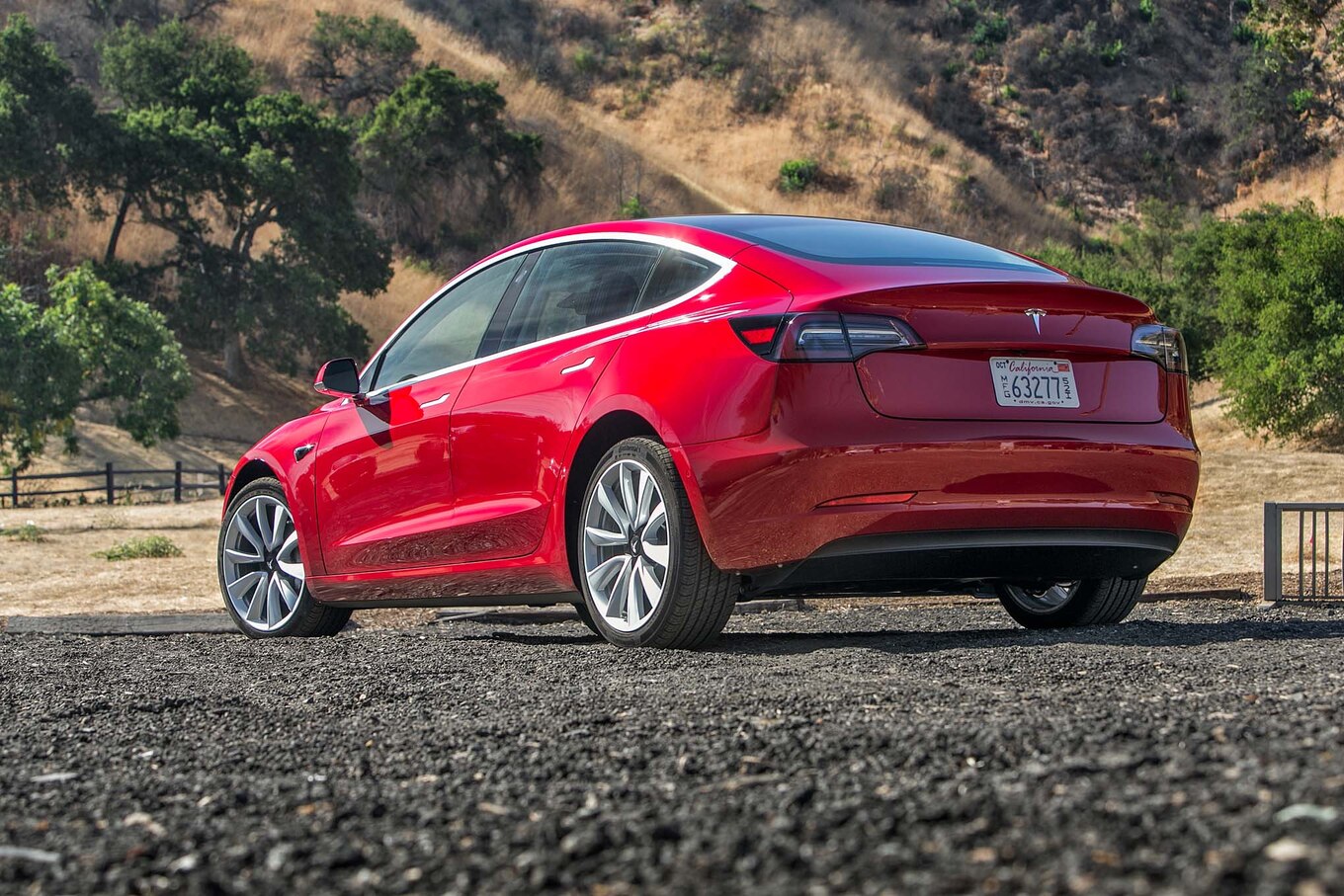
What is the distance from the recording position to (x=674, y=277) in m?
5.66

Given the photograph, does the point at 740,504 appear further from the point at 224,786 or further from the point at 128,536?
the point at 128,536

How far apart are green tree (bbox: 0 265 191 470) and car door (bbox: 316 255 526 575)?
102ft

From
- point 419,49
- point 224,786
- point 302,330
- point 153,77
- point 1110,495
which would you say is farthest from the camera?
point 419,49

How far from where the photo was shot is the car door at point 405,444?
650 cm

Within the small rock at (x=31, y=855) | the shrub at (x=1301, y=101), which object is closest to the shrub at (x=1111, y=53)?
the shrub at (x=1301, y=101)

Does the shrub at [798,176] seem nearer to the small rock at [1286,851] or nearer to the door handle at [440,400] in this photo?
the door handle at [440,400]

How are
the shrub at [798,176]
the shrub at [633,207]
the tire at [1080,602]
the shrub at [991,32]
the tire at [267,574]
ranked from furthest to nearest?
the shrub at [991,32], the shrub at [798,176], the shrub at [633,207], the tire at [267,574], the tire at [1080,602]

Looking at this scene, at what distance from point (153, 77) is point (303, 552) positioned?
183 ft

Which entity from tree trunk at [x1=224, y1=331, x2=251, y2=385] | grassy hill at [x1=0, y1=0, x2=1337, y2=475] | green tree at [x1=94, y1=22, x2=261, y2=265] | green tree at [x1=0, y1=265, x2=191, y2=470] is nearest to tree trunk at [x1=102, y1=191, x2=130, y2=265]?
green tree at [x1=94, y1=22, x2=261, y2=265]

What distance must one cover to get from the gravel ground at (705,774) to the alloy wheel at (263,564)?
220 centimetres

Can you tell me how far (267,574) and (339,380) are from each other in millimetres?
1153

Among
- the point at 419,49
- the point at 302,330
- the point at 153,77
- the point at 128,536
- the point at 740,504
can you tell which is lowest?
the point at 128,536

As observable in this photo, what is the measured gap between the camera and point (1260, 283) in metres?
35.1

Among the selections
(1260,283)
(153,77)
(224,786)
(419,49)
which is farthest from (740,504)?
(419,49)
